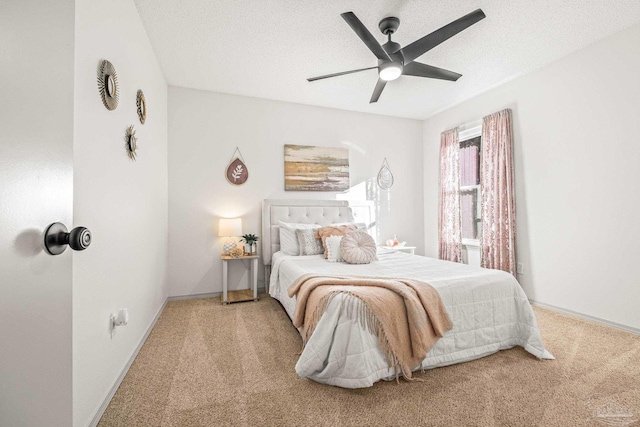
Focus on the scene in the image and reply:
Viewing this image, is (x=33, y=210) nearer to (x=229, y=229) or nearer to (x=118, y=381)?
(x=118, y=381)

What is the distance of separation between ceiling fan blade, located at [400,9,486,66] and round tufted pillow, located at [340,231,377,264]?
1.73m

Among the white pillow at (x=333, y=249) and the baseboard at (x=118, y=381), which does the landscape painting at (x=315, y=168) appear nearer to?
the white pillow at (x=333, y=249)

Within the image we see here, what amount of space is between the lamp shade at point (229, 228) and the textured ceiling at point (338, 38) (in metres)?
1.73

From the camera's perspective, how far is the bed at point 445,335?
175cm

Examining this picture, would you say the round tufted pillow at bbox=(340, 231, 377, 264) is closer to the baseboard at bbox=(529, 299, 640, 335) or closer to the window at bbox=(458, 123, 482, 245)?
the window at bbox=(458, 123, 482, 245)

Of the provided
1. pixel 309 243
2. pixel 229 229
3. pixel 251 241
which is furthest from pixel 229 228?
pixel 309 243

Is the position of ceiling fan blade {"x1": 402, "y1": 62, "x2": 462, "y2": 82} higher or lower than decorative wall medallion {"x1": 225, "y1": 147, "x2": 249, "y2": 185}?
higher

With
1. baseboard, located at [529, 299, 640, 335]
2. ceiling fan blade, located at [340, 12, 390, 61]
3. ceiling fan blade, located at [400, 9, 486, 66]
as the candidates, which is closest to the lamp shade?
ceiling fan blade, located at [340, 12, 390, 61]

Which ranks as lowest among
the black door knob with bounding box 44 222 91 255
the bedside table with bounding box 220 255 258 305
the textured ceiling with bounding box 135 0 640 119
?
the bedside table with bounding box 220 255 258 305

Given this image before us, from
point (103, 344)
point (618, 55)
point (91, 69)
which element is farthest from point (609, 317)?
point (91, 69)

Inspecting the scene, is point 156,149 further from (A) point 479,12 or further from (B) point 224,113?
(A) point 479,12

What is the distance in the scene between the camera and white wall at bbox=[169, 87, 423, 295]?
3.71 metres

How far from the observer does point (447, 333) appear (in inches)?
79.1

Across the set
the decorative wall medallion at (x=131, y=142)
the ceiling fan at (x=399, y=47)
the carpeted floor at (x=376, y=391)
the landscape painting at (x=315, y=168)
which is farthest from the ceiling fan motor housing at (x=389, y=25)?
the carpeted floor at (x=376, y=391)
